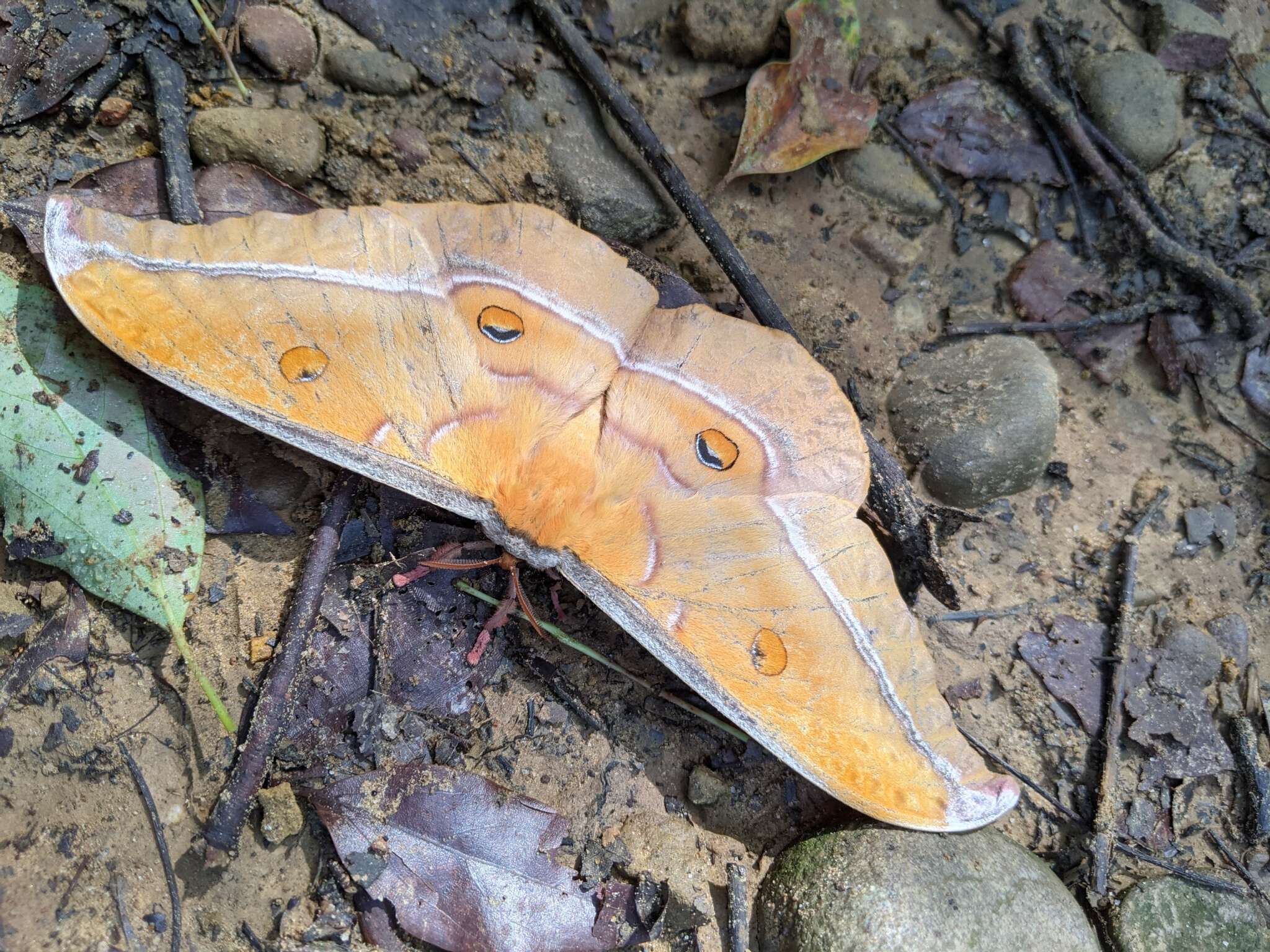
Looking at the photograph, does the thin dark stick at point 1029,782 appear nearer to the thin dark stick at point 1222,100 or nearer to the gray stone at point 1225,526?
the gray stone at point 1225,526

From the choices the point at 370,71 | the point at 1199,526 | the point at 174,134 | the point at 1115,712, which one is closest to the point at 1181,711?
the point at 1115,712

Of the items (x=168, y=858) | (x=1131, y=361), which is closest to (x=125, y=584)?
(x=168, y=858)

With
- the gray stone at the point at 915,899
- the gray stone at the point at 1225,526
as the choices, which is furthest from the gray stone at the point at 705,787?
the gray stone at the point at 1225,526

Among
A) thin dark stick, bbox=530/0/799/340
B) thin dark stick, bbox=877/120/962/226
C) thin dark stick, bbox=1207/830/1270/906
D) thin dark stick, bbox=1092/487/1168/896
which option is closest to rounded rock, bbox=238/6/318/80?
thin dark stick, bbox=530/0/799/340

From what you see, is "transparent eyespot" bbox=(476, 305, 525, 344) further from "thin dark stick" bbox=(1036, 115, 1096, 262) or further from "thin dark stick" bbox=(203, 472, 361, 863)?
"thin dark stick" bbox=(1036, 115, 1096, 262)

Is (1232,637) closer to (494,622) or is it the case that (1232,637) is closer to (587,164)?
(494,622)

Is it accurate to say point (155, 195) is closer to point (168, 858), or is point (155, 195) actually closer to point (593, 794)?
point (168, 858)
